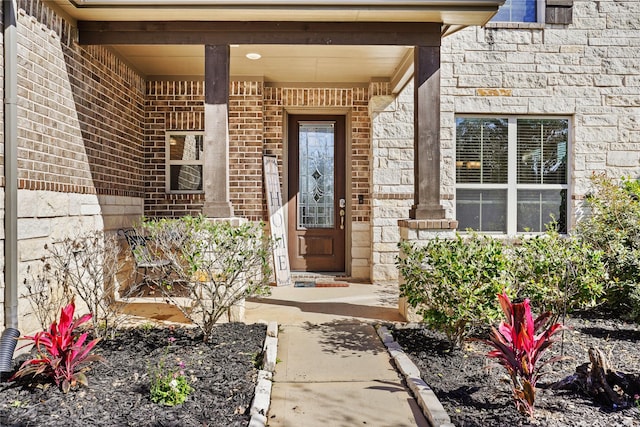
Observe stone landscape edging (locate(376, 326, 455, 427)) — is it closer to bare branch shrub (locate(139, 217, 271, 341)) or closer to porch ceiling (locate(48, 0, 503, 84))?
bare branch shrub (locate(139, 217, 271, 341))

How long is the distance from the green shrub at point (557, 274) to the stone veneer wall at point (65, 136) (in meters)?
3.95

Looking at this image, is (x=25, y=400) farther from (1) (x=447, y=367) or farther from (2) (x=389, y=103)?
(2) (x=389, y=103)

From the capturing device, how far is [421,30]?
4.71 meters

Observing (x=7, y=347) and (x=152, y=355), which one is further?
(x=152, y=355)

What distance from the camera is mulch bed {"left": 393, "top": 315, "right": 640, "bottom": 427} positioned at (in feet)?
8.57

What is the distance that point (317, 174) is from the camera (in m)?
7.25

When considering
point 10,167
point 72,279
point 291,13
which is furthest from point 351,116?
point 10,167

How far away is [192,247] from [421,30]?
3.08 metres

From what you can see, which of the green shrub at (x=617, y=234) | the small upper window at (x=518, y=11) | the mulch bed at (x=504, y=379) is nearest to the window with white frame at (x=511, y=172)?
the green shrub at (x=617, y=234)

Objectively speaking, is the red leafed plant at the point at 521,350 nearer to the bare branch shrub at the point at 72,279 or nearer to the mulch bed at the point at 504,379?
the mulch bed at the point at 504,379

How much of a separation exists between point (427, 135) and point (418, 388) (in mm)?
2598

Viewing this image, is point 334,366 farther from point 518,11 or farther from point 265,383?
point 518,11

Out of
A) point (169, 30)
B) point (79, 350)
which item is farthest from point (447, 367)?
point (169, 30)

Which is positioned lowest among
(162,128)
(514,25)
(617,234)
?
(617,234)
